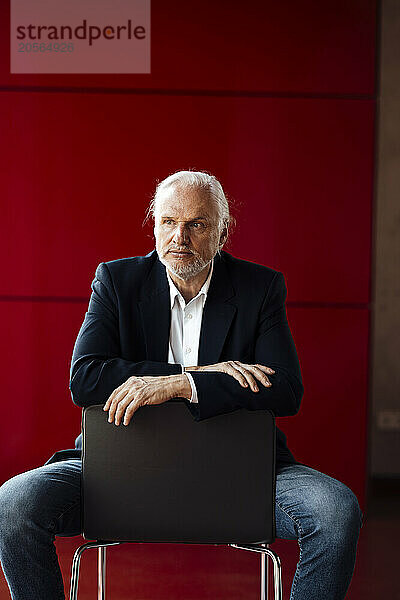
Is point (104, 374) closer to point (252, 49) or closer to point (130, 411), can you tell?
point (130, 411)

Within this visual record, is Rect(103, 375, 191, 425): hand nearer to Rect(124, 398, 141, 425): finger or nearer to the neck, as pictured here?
Rect(124, 398, 141, 425): finger

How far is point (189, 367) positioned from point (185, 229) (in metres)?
0.43

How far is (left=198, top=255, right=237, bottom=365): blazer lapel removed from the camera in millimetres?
2088

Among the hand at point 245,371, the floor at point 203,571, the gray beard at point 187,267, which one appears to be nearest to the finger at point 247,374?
the hand at point 245,371

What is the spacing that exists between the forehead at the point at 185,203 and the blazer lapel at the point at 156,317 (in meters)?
0.23

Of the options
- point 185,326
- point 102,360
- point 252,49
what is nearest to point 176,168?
point 252,49

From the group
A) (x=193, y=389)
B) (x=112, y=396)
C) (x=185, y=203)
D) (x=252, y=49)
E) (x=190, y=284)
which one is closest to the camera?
(x=112, y=396)

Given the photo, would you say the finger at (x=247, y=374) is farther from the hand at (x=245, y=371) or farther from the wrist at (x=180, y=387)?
the wrist at (x=180, y=387)

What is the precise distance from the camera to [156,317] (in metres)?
2.12

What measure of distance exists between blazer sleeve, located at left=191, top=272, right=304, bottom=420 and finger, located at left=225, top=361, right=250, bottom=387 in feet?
0.04

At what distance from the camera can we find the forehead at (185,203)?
6.83 feet

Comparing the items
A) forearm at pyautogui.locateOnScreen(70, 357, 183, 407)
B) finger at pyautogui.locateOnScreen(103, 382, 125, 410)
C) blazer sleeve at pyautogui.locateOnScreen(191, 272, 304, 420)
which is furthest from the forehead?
finger at pyautogui.locateOnScreen(103, 382, 125, 410)

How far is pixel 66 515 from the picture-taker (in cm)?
175

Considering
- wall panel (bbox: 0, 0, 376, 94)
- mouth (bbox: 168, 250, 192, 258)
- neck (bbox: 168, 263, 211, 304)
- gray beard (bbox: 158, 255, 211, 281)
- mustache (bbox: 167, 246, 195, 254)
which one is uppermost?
wall panel (bbox: 0, 0, 376, 94)
